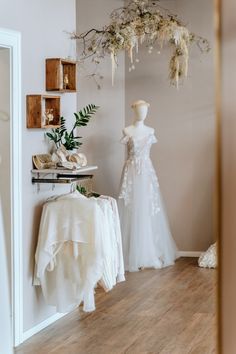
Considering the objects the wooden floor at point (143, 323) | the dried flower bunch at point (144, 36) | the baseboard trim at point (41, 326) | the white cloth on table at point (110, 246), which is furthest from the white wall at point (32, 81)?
the dried flower bunch at point (144, 36)

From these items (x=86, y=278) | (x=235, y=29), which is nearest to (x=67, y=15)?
(x=86, y=278)

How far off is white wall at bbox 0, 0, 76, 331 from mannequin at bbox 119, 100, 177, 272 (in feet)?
5.85

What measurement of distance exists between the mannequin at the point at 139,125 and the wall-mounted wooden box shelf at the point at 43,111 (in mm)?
1958

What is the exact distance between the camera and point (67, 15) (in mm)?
4352

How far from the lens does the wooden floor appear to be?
12.0 ft

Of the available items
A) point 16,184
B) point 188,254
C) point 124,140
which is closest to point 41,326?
point 16,184

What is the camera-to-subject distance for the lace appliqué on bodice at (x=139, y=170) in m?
5.93

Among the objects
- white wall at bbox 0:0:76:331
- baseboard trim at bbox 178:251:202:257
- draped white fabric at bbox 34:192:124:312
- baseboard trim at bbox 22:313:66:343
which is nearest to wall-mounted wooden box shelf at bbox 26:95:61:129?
white wall at bbox 0:0:76:331

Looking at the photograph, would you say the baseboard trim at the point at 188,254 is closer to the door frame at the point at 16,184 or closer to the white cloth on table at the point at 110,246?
the white cloth on table at the point at 110,246

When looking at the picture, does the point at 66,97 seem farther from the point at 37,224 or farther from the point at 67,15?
the point at 37,224

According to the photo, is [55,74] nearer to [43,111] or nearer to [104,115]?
[43,111]

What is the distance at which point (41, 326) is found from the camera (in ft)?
13.2

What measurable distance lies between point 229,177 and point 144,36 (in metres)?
5.18

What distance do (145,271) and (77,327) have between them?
1.79 metres
